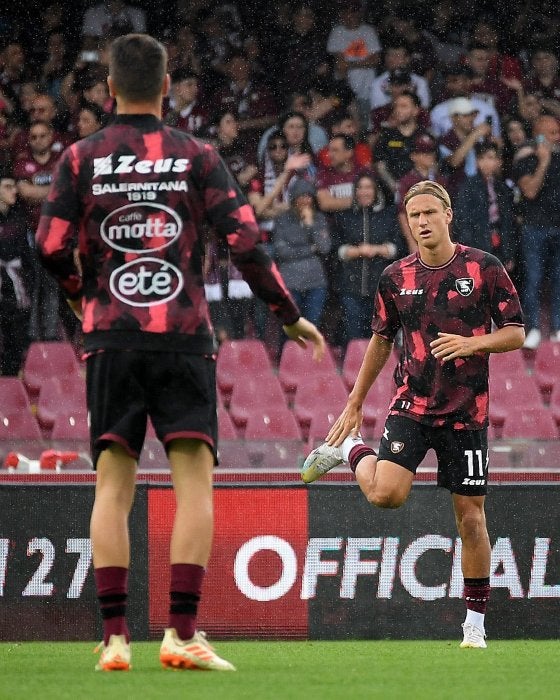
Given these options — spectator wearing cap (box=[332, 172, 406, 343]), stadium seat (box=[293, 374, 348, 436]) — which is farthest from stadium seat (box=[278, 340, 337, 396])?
spectator wearing cap (box=[332, 172, 406, 343])

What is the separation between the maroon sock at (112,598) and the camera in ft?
14.1

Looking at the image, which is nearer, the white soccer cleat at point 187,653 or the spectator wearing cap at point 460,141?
the white soccer cleat at point 187,653

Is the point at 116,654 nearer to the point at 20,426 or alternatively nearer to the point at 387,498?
the point at 387,498

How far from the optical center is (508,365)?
11.3m

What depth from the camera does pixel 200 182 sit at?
14.3ft

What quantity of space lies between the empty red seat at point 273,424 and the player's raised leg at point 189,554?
20.5ft

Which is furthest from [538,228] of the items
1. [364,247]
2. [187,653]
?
[187,653]

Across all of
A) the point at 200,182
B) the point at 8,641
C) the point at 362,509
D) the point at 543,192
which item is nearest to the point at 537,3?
the point at 543,192

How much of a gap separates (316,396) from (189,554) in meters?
6.73

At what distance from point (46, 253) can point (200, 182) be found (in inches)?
20.0

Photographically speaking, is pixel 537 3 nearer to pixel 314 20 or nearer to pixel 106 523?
pixel 314 20

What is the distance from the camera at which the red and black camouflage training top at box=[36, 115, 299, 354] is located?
432 centimetres

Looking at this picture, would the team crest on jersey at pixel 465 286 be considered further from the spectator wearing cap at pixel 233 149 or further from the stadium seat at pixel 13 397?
the spectator wearing cap at pixel 233 149

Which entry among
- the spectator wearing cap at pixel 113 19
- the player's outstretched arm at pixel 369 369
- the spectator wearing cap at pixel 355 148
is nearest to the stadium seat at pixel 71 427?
the spectator wearing cap at pixel 355 148
